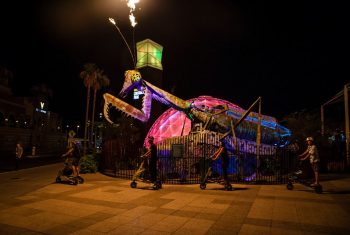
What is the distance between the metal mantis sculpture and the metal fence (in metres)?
1.20

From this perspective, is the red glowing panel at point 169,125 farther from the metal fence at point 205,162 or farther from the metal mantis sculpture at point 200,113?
the metal fence at point 205,162

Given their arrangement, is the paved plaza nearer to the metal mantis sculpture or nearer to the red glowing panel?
the metal mantis sculpture

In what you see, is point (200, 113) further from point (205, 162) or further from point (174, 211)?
point (174, 211)

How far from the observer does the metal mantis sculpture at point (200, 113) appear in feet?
43.0

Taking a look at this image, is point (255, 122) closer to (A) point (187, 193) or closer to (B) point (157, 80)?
(A) point (187, 193)

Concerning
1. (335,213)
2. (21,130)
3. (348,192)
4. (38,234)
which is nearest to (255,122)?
(348,192)

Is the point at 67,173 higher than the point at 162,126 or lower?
lower

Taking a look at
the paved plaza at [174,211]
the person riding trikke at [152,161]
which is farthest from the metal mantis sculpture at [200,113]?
the paved plaza at [174,211]

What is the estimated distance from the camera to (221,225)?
19.9 ft

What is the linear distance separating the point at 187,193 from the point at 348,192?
5490 millimetres

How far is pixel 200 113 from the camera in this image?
50.1 feet

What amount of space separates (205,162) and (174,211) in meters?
4.77

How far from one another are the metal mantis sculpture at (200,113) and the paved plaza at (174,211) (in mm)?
3859

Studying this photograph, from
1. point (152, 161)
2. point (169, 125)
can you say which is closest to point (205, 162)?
point (152, 161)
